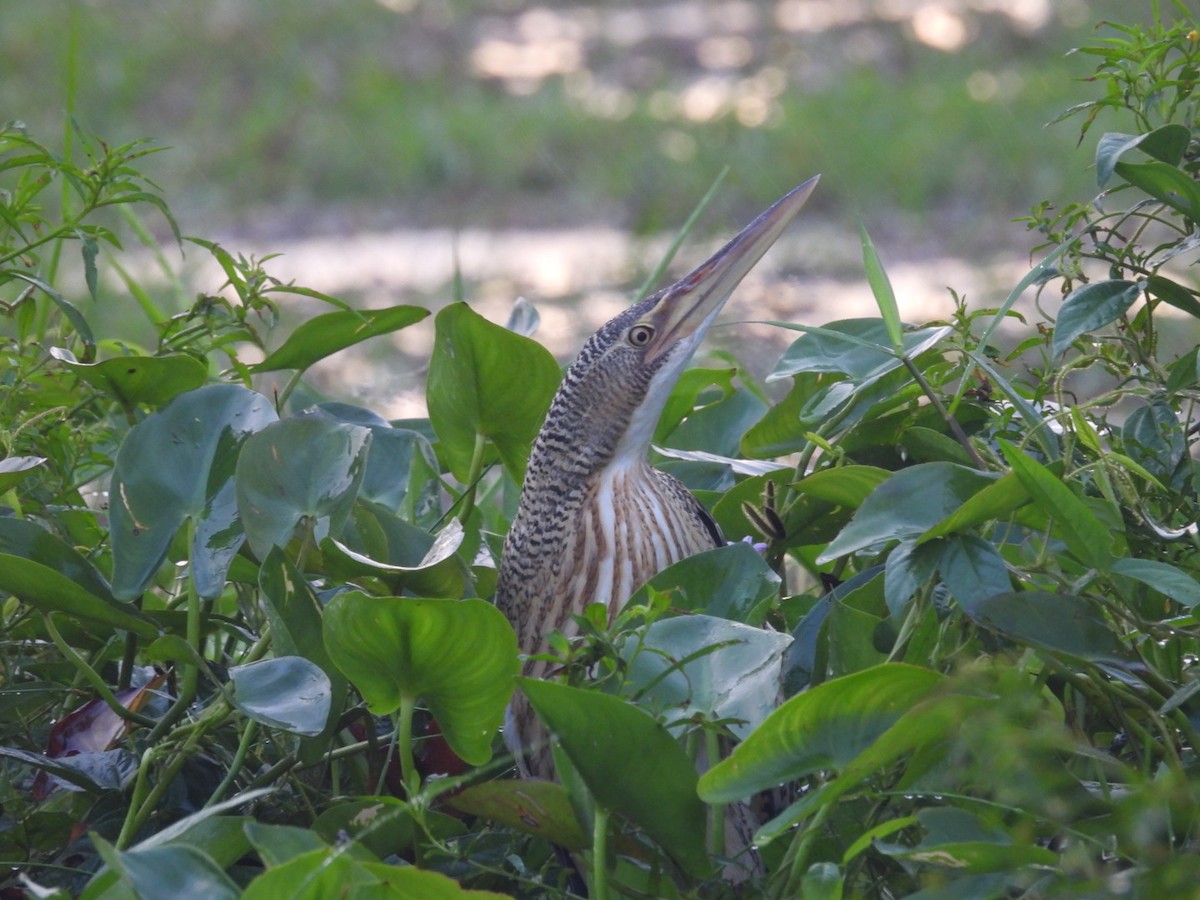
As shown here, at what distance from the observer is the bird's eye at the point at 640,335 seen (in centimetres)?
175

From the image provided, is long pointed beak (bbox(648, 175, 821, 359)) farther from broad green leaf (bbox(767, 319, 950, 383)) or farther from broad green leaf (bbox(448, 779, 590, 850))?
broad green leaf (bbox(448, 779, 590, 850))

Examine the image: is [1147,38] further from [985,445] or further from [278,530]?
[278,530]

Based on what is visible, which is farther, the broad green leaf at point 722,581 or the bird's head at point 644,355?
the bird's head at point 644,355

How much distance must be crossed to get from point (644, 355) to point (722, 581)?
54 cm

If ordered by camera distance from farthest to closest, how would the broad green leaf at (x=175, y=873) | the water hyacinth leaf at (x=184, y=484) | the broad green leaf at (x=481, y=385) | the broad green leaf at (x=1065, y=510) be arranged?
the broad green leaf at (x=481, y=385) < the water hyacinth leaf at (x=184, y=484) < the broad green leaf at (x=1065, y=510) < the broad green leaf at (x=175, y=873)

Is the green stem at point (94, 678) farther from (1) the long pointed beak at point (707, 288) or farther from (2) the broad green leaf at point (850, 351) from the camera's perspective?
(1) the long pointed beak at point (707, 288)

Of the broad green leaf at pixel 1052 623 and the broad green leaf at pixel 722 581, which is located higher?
the broad green leaf at pixel 722 581

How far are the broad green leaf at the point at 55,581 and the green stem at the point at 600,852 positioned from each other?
1.33 ft

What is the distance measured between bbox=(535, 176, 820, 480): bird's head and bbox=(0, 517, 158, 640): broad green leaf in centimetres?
59

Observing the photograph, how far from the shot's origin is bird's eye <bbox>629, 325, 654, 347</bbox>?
1.75 meters

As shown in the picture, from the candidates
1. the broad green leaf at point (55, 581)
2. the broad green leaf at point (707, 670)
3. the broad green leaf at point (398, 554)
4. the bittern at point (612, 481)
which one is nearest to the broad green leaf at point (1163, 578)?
the broad green leaf at point (707, 670)

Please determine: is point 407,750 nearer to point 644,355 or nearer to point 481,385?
point 481,385

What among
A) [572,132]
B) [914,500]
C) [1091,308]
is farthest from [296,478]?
[572,132]

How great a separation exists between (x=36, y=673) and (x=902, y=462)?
79 centimetres
